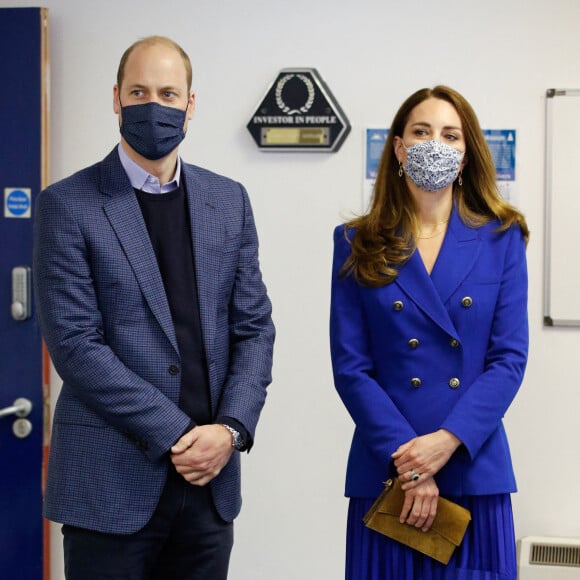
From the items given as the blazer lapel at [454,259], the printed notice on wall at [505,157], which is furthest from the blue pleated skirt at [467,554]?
the printed notice on wall at [505,157]

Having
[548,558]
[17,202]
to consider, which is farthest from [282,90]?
[548,558]

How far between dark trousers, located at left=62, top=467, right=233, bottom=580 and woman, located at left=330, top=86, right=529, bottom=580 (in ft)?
1.03

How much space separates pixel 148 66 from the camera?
6.15 ft

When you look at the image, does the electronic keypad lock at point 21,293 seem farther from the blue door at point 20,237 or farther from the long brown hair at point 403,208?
the long brown hair at point 403,208

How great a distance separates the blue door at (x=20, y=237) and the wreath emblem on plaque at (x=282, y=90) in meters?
0.77

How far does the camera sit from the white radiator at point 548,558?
285cm

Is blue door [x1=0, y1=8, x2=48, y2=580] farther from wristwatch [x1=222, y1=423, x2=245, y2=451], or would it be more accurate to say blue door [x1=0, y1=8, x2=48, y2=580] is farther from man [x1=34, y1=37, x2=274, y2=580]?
wristwatch [x1=222, y1=423, x2=245, y2=451]

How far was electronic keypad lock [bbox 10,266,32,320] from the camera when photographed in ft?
9.64

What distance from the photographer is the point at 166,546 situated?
1870 millimetres

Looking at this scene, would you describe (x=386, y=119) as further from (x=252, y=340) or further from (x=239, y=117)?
(x=252, y=340)

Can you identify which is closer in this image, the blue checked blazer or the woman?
the blue checked blazer

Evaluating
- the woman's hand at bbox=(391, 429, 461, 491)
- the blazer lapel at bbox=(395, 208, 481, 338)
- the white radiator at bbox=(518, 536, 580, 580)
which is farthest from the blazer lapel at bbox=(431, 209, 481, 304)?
the white radiator at bbox=(518, 536, 580, 580)

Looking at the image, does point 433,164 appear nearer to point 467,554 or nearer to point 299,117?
point 467,554

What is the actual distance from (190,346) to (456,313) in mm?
564
